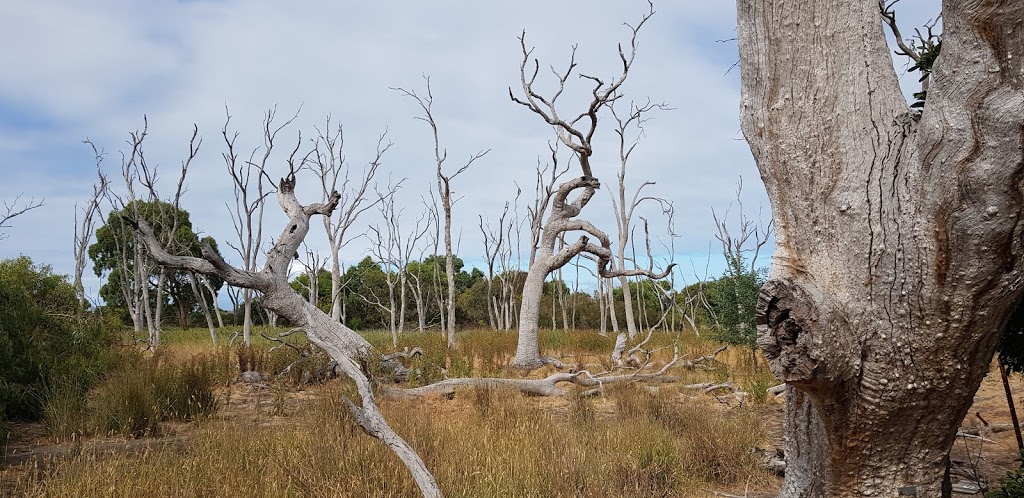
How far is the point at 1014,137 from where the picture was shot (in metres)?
2.13

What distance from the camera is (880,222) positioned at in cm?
245

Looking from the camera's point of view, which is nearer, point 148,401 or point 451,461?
point 451,461

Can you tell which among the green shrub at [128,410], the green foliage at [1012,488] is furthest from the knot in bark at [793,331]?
the green shrub at [128,410]

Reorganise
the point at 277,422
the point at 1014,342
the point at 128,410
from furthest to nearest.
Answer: the point at 277,422
the point at 128,410
the point at 1014,342

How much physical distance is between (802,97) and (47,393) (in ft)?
28.6

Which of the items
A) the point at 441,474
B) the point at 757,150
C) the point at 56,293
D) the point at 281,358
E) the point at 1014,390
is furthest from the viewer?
the point at 281,358

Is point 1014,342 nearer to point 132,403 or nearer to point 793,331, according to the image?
point 793,331

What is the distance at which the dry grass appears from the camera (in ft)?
13.6

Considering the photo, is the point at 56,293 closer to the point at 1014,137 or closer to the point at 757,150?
the point at 757,150

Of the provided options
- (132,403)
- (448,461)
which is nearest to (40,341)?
(132,403)

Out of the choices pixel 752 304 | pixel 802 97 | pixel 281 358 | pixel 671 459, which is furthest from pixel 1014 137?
pixel 281 358

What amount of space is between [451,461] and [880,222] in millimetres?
3281

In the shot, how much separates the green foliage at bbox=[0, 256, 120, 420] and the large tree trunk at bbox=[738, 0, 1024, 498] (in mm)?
7746

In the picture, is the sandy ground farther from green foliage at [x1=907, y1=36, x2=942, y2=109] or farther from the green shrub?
green foliage at [x1=907, y1=36, x2=942, y2=109]
